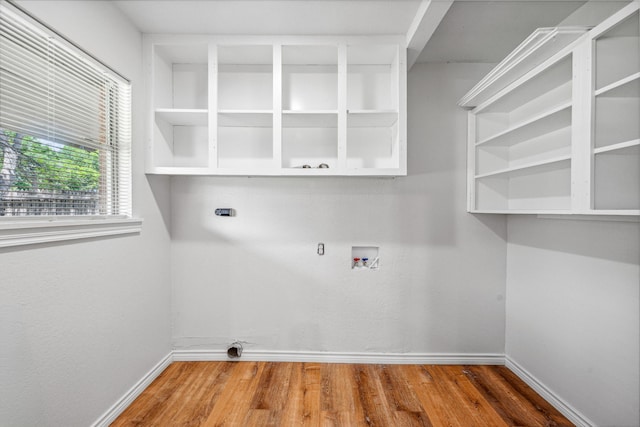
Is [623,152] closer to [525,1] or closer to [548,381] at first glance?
[525,1]

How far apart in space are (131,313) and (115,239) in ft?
1.69

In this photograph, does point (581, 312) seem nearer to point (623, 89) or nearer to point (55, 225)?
point (623, 89)

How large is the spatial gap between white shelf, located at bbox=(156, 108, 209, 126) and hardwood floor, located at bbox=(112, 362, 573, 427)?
1.94 m

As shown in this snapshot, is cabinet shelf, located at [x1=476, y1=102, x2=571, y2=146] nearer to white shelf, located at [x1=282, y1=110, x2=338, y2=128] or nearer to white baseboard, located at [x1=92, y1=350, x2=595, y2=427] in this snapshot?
white shelf, located at [x1=282, y1=110, x2=338, y2=128]

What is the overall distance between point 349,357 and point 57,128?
2.44 meters

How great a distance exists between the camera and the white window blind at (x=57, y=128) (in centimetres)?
125

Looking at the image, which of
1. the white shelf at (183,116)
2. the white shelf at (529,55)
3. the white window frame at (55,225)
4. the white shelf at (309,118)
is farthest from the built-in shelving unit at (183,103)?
the white shelf at (529,55)

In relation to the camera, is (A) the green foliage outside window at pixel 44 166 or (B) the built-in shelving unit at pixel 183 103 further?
(B) the built-in shelving unit at pixel 183 103

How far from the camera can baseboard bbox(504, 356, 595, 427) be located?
176cm

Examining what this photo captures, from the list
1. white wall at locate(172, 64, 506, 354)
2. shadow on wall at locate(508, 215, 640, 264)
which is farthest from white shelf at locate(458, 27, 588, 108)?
shadow on wall at locate(508, 215, 640, 264)

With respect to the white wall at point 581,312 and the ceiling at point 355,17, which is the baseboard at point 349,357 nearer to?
the white wall at point 581,312

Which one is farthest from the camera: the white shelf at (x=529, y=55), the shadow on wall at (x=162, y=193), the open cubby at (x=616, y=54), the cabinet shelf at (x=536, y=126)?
the shadow on wall at (x=162, y=193)

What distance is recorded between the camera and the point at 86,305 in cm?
156

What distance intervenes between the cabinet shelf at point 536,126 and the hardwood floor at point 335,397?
5.90 ft
